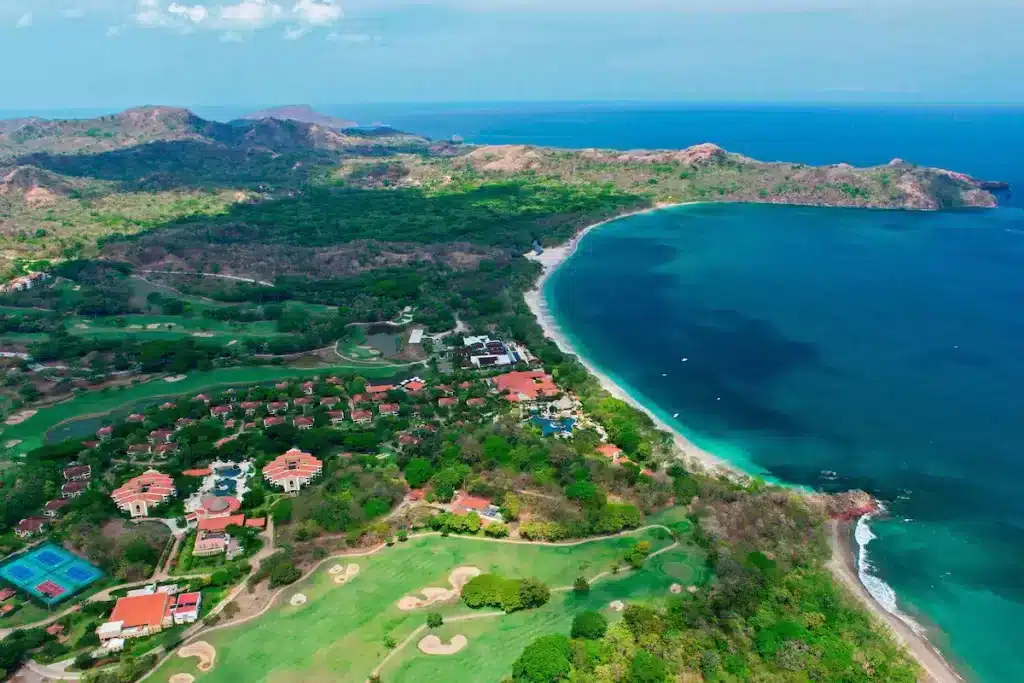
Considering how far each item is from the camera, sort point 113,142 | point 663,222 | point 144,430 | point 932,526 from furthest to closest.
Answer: point 113,142
point 663,222
point 144,430
point 932,526

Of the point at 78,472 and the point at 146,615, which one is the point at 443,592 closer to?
the point at 146,615

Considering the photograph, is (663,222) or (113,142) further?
(113,142)

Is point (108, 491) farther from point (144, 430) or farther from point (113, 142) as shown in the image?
point (113, 142)

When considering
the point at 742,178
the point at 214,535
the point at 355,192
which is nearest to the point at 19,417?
the point at 214,535

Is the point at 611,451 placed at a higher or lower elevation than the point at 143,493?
higher

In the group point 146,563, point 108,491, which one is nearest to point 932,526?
point 146,563

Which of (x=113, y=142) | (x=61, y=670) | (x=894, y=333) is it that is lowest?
(x=61, y=670)
